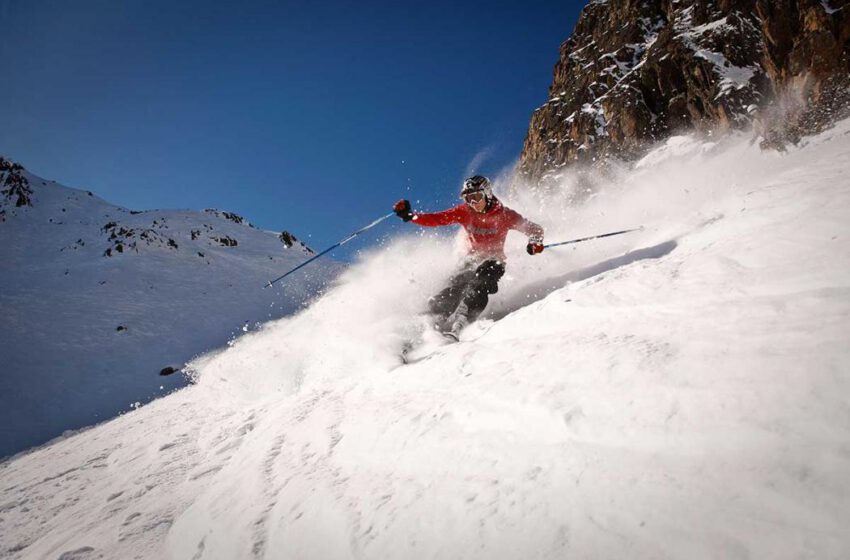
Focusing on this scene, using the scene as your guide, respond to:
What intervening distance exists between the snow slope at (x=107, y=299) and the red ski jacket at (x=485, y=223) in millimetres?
9651

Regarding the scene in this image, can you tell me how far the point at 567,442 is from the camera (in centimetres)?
178

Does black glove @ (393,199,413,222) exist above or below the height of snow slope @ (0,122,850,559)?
above

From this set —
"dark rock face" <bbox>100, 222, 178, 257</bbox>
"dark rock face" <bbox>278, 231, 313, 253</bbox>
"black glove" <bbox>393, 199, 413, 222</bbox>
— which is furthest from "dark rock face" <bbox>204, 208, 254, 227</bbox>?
"black glove" <bbox>393, 199, 413, 222</bbox>

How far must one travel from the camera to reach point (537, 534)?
56.2 inches

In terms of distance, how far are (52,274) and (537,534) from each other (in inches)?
931

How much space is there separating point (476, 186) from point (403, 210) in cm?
135

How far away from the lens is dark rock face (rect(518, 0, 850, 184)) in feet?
62.0

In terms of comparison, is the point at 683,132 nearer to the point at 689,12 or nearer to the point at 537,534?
the point at 689,12

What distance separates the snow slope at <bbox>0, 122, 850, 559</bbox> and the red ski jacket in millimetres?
2242

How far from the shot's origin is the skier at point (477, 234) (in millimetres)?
5945

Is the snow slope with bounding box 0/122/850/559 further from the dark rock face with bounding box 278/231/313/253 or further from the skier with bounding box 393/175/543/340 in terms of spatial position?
the dark rock face with bounding box 278/231/313/253

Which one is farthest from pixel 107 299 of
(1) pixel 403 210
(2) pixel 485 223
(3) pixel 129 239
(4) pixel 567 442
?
(4) pixel 567 442

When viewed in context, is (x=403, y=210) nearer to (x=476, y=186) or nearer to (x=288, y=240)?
(x=476, y=186)

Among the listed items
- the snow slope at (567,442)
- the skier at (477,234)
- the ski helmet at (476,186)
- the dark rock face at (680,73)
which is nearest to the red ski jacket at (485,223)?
the skier at (477,234)
